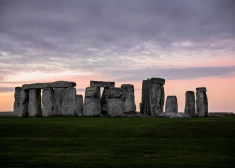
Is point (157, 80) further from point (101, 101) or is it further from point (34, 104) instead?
point (34, 104)

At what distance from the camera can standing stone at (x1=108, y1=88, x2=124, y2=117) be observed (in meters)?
32.6

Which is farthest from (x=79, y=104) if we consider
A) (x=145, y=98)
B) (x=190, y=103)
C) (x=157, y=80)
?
(x=190, y=103)

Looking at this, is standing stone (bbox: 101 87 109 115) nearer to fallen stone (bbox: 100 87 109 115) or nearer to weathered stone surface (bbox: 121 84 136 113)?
fallen stone (bbox: 100 87 109 115)

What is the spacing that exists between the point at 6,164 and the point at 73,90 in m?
23.7

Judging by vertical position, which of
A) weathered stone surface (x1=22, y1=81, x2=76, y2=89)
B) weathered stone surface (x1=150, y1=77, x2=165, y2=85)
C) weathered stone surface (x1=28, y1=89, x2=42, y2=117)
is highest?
weathered stone surface (x1=150, y1=77, x2=165, y2=85)

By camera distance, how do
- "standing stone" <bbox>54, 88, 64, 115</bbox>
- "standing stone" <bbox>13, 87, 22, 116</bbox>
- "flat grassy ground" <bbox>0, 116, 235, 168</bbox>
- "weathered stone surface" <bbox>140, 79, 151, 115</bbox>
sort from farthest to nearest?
"standing stone" <bbox>13, 87, 22, 116</bbox>
"weathered stone surface" <bbox>140, 79, 151, 115</bbox>
"standing stone" <bbox>54, 88, 64, 115</bbox>
"flat grassy ground" <bbox>0, 116, 235, 168</bbox>

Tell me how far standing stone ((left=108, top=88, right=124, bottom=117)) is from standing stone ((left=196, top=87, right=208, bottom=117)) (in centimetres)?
776

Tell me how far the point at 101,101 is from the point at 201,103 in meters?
8.91

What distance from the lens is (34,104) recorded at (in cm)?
3422

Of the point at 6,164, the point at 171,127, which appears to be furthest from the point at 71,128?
the point at 6,164

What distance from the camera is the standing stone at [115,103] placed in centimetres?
3259

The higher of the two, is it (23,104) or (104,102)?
(104,102)

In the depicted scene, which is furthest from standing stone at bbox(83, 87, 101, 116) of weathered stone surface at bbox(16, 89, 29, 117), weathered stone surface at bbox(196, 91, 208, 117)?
weathered stone surface at bbox(196, 91, 208, 117)

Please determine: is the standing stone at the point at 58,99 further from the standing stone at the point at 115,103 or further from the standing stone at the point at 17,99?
the standing stone at the point at 115,103
